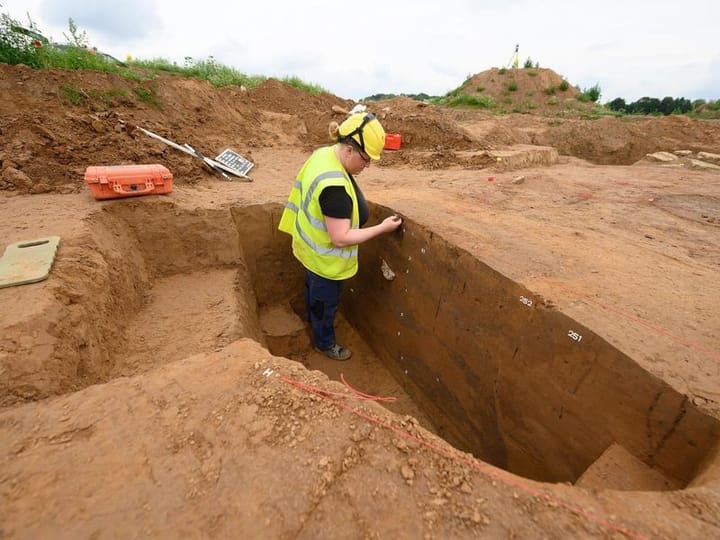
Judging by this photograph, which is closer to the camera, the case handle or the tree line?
the case handle

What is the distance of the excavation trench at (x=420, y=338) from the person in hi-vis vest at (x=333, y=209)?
27.1 inches

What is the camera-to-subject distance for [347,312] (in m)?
4.61

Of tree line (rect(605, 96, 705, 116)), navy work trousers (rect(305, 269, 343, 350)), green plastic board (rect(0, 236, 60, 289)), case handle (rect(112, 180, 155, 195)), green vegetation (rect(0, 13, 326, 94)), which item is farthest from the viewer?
tree line (rect(605, 96, 705, 116))

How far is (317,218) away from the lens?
2.63 meters

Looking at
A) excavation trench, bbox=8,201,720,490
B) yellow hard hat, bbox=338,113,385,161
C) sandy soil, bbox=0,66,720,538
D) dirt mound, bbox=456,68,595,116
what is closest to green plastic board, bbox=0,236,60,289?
sandy soil, bbox=0,66,720,538

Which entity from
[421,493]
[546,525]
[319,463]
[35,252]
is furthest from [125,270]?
[546,525]

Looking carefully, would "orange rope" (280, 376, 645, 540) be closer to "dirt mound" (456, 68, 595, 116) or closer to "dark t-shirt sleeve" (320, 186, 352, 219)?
"dark t-shirt sleeve" (320, 186, 352, 219)

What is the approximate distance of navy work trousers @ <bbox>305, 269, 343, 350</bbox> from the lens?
3101 mm

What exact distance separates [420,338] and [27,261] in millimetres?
2973

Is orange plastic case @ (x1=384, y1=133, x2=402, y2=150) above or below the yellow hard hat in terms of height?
below

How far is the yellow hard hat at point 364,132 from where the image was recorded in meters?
2.29

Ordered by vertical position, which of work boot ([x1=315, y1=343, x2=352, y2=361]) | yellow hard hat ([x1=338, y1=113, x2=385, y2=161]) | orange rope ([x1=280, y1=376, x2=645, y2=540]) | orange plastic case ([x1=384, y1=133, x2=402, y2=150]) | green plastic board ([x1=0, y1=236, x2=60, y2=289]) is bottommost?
work boot ([x1=315, y1=343, x2=352, y2=361])

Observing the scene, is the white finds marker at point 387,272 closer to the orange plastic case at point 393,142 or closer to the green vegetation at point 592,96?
the orange plastic case at point 393,142

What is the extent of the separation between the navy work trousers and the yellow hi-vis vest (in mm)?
148
